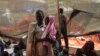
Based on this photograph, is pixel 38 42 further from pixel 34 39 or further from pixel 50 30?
pixel 50 30

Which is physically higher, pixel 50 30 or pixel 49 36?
pixel 50 30

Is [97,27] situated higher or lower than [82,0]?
lower

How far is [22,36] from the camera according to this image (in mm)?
8297

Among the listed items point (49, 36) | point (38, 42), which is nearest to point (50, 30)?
point (49, 36)

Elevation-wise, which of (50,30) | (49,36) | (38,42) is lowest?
(38,42)

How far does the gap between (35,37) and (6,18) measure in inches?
86.8

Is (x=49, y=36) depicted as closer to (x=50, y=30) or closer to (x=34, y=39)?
(x=50, y=30)

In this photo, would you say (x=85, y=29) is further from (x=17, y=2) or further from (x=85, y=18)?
(x=17, y=2)

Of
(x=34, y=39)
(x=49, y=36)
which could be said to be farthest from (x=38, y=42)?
(x=49, y=36)

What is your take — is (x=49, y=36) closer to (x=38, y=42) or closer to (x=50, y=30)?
(x=50, y=30)

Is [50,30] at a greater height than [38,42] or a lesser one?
greater

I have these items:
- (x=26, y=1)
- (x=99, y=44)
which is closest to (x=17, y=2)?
(x=26, y=1)

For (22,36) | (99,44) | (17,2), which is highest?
(17,2)

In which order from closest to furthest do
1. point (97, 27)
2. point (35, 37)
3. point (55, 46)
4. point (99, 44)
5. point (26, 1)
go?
point (35, 37) → point (55, 46) → point (97, 27) → point (26, 1) → point (99, 44)
